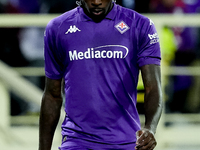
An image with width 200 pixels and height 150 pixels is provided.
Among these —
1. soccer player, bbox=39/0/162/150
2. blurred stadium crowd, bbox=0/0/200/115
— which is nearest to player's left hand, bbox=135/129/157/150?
soccer player, bbox=39/0/162/150

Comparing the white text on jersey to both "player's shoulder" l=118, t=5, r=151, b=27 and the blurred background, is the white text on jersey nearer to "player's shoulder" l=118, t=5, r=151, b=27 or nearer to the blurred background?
"player's shoulder" l=118, t=5, r=151, b=27

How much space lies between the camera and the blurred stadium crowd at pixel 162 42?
6.78 metres

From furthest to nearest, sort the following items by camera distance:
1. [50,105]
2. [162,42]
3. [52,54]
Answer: [162,42] → [50,105] → [52,54]

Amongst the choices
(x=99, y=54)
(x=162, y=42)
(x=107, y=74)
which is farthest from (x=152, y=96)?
(x=162, y=42)

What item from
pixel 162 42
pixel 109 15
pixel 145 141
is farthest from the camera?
pixel 162 42

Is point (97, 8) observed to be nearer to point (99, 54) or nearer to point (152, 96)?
point (99, 54)

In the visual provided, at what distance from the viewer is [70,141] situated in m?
3.20

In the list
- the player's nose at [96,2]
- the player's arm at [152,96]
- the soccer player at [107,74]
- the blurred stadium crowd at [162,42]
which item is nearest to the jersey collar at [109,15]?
the soccer player at [107,74]

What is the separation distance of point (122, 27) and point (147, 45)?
0.59ft

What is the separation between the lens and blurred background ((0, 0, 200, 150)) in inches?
251

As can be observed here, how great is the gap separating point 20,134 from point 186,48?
234 centimetres

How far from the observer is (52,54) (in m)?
3.30

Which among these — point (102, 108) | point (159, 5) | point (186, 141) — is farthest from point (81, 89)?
point (159, 5)

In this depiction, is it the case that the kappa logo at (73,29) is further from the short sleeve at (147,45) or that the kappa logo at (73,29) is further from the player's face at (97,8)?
the short sleeve at (147,45)
